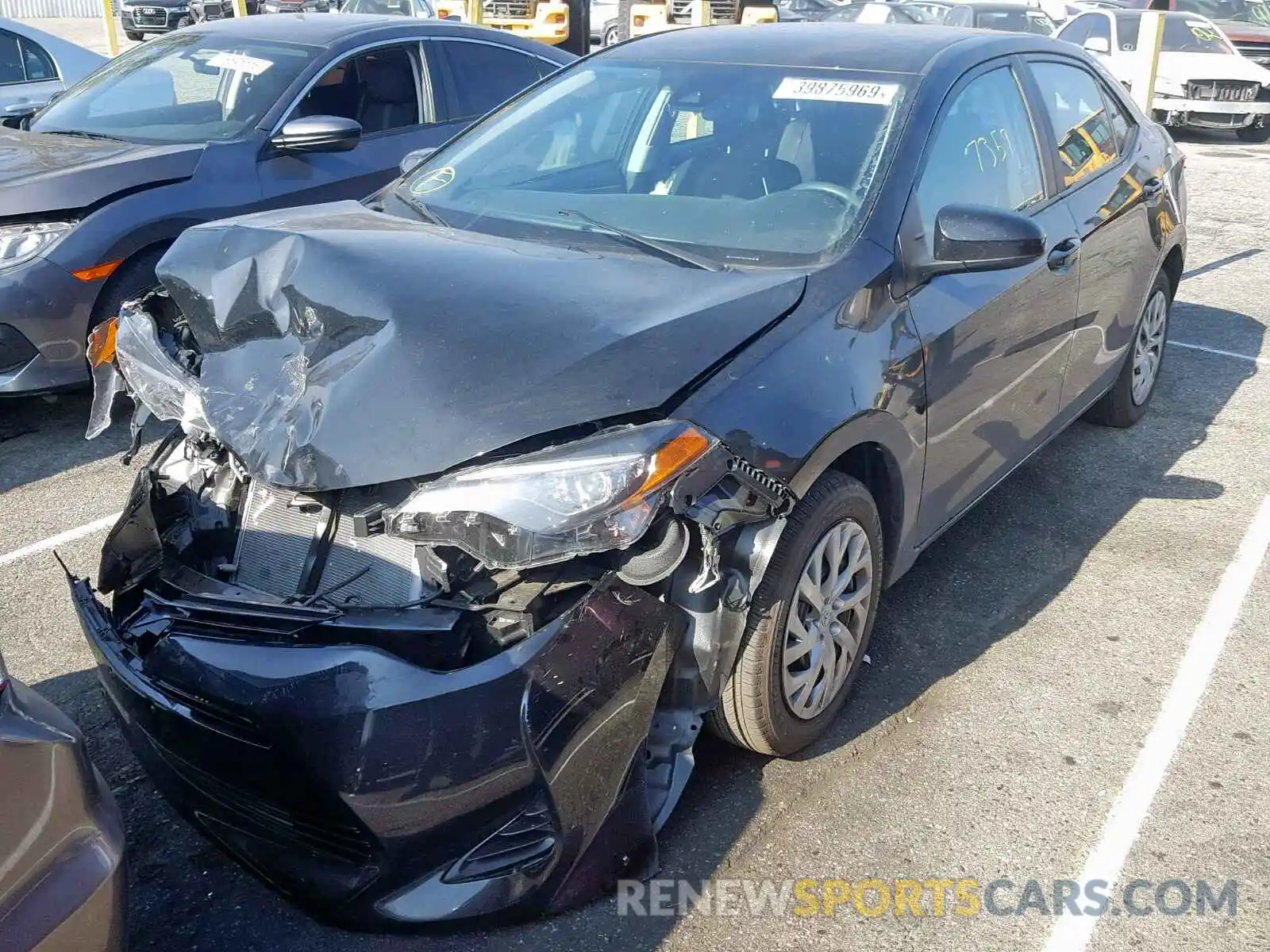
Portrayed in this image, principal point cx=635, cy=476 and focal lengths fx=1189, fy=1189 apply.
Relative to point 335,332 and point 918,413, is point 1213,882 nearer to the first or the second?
point 918,413

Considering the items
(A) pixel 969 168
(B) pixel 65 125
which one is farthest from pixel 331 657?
(B) pixel 65 125

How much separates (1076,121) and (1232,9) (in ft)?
53.9

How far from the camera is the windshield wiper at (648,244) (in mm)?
3113

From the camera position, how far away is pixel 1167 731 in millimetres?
3324

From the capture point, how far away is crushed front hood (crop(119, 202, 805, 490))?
2459 mm

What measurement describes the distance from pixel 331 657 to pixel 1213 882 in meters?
2.05

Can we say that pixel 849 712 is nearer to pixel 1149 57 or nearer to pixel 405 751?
pixel 405 751

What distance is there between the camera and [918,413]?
321cm

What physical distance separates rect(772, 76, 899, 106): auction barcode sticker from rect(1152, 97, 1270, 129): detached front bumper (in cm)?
1286

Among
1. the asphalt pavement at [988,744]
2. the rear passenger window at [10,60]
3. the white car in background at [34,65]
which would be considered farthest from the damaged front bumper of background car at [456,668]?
the rear passenger window at [10,60]

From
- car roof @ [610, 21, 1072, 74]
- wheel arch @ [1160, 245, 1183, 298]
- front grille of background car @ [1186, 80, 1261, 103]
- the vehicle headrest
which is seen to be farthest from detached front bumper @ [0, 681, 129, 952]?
front grille of background car @ [1186, 80, 1261, 103]

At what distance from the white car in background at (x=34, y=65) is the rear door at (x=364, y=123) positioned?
3224 mm

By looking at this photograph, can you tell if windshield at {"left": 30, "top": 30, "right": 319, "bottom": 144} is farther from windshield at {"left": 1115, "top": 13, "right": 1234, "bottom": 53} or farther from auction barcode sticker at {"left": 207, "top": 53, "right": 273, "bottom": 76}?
windshield at {"left": 1115, "top": 13, "right": 1234, "bottom": 53}

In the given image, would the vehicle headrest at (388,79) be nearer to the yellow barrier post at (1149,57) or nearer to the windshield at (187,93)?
the windshield at (187,93)
